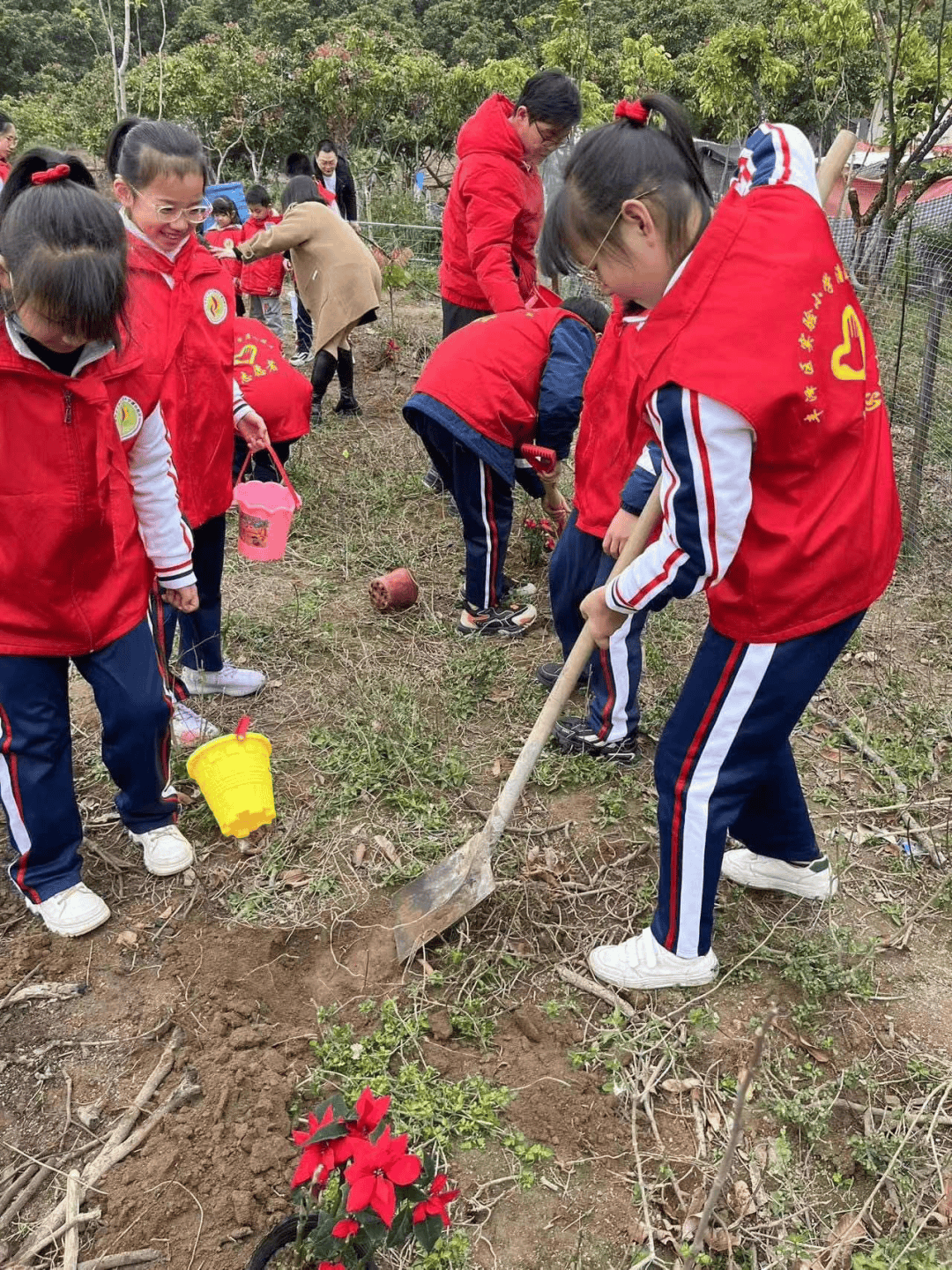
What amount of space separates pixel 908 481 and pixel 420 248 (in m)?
8.70

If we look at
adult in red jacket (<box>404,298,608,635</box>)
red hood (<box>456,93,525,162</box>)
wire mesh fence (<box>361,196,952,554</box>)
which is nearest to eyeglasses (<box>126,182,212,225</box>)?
adult in red jacket (<box>404,298,608,635</box>)

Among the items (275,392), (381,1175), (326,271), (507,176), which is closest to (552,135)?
(507,176)

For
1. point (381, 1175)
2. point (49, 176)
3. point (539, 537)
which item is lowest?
point (539, 537)

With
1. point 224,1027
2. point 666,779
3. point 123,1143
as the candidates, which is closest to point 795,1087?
point 666,779

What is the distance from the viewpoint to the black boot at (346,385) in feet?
20.0

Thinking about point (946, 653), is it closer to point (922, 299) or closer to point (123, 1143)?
point (922, 299)

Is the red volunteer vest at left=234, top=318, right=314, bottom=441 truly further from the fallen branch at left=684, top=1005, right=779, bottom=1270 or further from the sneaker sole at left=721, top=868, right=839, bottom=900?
the fallen branch at left=684, top=1005, right=779, bottom=1270

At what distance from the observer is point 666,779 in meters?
1.91

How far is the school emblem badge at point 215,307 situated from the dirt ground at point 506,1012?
131 centimetres

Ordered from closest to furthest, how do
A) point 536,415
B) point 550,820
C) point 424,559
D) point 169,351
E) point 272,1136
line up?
point 272,1136 < point 169,351 < point 550,820 < point 536,415 < point 424,559

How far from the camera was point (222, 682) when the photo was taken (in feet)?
11.0

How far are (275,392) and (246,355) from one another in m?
0.29

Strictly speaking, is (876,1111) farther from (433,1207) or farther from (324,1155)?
(324,1155)

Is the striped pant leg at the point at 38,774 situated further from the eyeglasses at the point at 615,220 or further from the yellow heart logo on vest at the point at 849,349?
the yellow heart logo on vest at the point at 849,349
